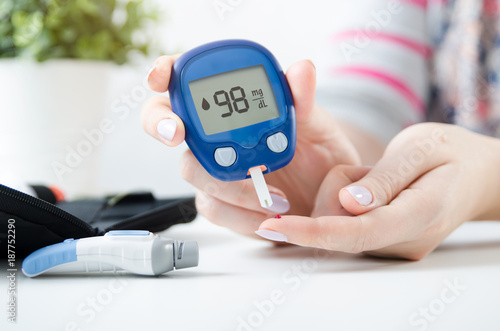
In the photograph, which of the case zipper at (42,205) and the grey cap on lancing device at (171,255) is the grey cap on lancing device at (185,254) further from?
the case zipper at (42,205)

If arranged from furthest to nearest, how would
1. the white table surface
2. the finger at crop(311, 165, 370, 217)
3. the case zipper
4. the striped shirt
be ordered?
the striped shirt < the finger at crop(311, 165, 370, 217) < the case zipper < the white table surface

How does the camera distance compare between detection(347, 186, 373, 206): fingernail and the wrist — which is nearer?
detection(347, 186, 373, 206): fingernail

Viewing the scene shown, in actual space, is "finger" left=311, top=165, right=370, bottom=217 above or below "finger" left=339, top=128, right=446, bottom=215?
below

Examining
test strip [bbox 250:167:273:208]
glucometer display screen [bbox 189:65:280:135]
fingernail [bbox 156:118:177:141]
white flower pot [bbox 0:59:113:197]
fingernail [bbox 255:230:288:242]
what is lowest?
white flower pot [bbox 0:59:113:197]

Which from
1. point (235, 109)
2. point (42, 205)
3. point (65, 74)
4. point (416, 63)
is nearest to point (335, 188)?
point (235, 109)

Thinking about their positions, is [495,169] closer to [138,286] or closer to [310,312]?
[310,312]

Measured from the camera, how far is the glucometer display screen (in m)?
0.68

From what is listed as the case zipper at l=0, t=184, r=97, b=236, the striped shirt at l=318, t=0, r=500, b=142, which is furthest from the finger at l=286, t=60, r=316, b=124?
the striped shirt at l=318, t=0, r=500, b=142

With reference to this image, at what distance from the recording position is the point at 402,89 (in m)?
1.35

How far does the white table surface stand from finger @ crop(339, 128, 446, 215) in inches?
3.8

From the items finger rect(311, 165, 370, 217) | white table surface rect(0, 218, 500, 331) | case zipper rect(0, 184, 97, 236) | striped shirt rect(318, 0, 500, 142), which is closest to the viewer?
white table surface rect(0, 218, 500, 331)

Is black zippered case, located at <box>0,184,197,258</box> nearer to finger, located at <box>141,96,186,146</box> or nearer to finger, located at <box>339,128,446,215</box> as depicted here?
finger, located at <box>141,96,186,146</box>

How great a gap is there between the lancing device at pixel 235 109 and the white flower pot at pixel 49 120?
79 centimetres

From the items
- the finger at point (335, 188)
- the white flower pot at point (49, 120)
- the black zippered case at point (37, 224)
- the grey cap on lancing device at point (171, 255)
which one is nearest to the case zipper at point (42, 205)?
the black zippered case at point (37, 224)
